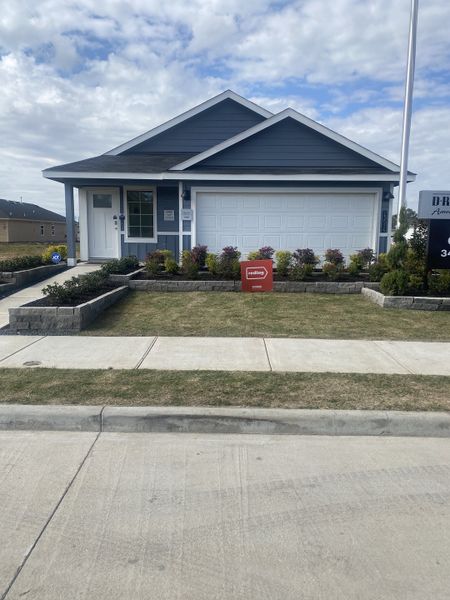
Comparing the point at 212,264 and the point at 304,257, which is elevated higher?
A: the point at 304,257

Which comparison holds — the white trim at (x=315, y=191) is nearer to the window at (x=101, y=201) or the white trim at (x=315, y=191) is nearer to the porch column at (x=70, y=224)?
the window at (x=101, y=201)

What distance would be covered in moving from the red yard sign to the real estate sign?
A: 3490mm

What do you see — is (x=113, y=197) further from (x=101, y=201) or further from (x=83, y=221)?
(x=83, y=221)

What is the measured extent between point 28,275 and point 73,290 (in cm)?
434

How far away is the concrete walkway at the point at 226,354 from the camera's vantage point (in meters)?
5.85

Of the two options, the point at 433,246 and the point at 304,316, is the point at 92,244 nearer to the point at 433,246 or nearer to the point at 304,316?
the point at 304,316

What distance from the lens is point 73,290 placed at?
8.54 m

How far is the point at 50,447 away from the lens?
3945 mm

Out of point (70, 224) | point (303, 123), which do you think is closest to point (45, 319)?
point (70, 224)

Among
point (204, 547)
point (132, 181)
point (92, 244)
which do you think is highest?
point (132, 181)

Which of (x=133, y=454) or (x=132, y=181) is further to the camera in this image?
(x=132, y=181)

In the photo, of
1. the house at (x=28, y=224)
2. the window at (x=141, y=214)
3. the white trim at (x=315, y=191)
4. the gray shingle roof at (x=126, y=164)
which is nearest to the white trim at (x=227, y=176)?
the gray shingle roof at (x=126, y=164)

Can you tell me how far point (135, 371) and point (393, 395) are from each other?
2.88 meters

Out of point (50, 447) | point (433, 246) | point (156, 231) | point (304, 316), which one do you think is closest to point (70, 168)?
point (156, 231)
